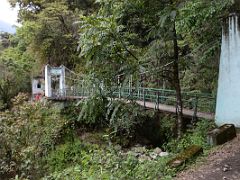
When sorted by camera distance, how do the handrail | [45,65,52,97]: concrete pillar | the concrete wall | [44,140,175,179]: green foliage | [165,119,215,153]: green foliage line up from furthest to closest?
[45,65,52,97]: concrete pillar < the handrail < the concrete wall < [165,119,215,153]: green foliage < [44,140,175,179]: green foliage

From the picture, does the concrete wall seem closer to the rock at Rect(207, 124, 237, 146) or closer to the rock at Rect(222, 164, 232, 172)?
the rock at Rect(207, 124, 237, 146)

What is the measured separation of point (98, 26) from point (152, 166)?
276 centimetres

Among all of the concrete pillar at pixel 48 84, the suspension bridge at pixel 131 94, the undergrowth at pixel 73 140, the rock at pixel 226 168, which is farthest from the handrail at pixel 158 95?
the rock at pixel 226 168

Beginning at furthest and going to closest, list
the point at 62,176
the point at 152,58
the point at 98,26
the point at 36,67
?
the point at 36,67 → the point at 152,58 → the point at 98,26 → the point at 62,176

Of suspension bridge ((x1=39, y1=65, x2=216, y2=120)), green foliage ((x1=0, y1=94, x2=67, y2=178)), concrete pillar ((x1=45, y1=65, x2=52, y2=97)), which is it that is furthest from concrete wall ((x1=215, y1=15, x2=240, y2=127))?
concrete pillar ((x1=45, y1=65, x2=52, y2=97))

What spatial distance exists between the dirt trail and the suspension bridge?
2.20 meters

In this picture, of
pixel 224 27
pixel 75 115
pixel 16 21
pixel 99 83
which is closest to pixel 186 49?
pixel 75 115

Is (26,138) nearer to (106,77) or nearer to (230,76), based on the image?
(106,77)

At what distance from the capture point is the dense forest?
6043mm

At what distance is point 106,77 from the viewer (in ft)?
22.6

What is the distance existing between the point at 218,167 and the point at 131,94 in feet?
15.4

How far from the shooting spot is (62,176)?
15.8 feet

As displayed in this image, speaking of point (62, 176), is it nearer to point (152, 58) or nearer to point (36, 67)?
point (152, 58)

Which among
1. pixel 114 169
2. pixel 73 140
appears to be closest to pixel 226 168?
pixel 114 169
